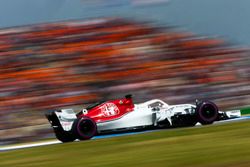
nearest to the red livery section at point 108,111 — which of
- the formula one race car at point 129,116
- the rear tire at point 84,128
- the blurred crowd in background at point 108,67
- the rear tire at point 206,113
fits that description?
the formula one race car at point 129,116

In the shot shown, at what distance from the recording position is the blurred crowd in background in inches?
846

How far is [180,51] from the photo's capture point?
26000 millimetres

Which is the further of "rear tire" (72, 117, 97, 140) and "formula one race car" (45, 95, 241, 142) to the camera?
"formula one race car" (45, 95, 241, 142)

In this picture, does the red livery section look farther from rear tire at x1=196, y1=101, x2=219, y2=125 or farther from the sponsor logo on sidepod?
rear tire at x1=196, y1=101, x2=219, y2=125

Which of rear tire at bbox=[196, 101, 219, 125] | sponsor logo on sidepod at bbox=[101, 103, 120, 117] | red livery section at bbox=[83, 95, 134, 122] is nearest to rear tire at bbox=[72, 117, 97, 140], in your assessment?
red livery section at bbox=[83, 95, 134, 122]

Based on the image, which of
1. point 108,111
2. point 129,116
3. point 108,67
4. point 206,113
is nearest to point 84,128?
point 108,111

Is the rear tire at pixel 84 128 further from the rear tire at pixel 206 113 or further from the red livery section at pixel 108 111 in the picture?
the rear tire at pixel 206 113

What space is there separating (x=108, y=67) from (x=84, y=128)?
11676 mm

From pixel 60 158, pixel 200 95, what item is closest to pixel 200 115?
pixel 60 158

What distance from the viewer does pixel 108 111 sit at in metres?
12.9

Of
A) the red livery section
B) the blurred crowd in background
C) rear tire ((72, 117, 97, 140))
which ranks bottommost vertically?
rear tire ((72, 117, 97, 140))

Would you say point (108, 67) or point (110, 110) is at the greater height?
point (108, 67)

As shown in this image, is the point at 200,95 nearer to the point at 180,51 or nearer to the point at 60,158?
the point at 180,51

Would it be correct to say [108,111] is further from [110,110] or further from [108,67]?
[108,67]
